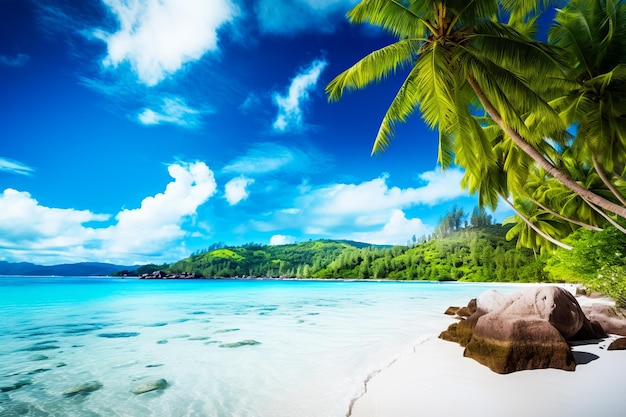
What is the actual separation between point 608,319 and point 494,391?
6.08m

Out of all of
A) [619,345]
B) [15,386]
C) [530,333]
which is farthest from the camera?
[619,345]

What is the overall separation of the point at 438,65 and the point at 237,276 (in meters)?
130

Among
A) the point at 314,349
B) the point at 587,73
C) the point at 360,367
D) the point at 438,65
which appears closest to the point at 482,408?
the point at 360,367

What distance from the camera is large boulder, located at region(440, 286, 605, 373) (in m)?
4.89

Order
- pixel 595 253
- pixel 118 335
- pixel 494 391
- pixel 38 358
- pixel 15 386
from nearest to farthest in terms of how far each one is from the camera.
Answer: pixel 494 391
pixel 15 386
pixel 38 358
pixel 118 335
pixel 595 253

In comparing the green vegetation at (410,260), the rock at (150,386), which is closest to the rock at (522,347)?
the rock at (150,386)

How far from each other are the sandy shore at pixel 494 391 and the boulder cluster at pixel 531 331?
163mm

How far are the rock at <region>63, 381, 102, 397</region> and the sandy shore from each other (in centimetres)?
430

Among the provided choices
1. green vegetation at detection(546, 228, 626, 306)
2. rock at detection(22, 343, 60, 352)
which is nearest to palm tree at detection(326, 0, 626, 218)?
green vegetation at detection(546, 228, 626, 306)

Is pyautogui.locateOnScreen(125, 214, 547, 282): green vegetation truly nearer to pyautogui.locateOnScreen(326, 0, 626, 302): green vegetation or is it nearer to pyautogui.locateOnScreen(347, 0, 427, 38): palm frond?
pyautogui.locateOnScreen(326, 0, 626, 302): green vegetation

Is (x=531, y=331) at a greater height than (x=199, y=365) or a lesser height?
greater

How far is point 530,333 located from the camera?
201 inches

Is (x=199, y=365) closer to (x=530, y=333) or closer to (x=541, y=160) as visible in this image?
(x=530, y=333)

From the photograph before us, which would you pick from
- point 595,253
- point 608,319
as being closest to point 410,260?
point 595,253
